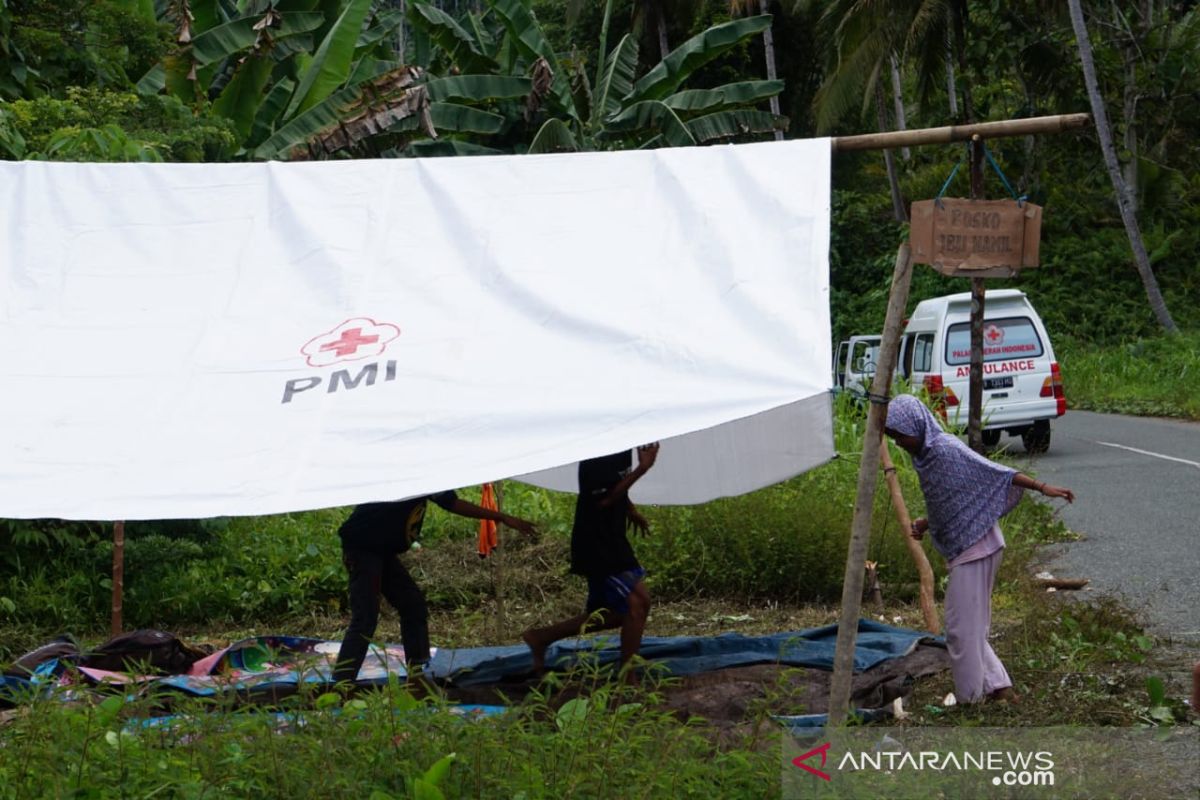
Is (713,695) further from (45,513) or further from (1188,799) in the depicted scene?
(45,513)

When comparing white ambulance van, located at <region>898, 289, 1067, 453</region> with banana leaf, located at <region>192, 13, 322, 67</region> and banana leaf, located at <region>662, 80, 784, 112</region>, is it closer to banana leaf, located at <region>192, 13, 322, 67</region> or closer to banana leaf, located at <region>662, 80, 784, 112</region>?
banana leaf, located at <region>662, 80, 784, 112</region>

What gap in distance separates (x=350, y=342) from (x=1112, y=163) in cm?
2087

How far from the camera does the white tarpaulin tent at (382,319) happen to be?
15.7 ft

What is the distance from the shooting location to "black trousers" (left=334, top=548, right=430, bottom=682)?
6141 mm

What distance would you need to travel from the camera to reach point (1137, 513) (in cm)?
1156

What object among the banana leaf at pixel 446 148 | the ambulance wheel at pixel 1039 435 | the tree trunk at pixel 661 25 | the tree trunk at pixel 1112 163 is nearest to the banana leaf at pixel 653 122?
the banana leaf at pixel 446 148

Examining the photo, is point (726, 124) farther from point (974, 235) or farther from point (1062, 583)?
point (974, 235)

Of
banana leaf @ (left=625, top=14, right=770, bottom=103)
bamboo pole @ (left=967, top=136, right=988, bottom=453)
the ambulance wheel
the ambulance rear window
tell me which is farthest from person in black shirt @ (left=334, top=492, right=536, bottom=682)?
banana leaf @ (left=625, top=14, right=770, bottom=103)

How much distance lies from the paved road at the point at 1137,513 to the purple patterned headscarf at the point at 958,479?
69.0 inches

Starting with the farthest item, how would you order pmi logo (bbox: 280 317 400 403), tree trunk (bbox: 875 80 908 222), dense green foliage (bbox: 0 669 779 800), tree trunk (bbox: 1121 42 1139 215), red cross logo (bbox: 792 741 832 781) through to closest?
1. tree trunk (bbox: 875 80 908 222)
2. tree trunk (bbox: 1121 42 1139 215)
3. pmi logo (bbox: 280 317 400 403)
4. red cross logo (bbox: 792 741 832 781)
5. dense green foliage (bbox: 0 669 779 800)

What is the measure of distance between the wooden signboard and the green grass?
51.2 ft

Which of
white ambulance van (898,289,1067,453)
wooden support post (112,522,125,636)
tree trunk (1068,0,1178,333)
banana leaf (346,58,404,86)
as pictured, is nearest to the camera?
wooden support post (112,522,125,636)

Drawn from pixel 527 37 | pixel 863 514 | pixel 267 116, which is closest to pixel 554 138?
pixel 527 37

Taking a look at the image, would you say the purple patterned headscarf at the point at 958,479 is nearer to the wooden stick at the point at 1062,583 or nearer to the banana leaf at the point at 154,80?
the wooden stick at the point at 1062,583
